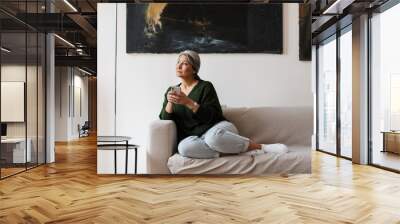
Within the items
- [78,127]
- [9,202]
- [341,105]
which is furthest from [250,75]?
[78,127]

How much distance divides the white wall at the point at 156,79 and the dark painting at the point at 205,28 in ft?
0.33

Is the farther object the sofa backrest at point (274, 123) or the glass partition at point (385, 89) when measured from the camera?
the glass partition at point (385, 89)

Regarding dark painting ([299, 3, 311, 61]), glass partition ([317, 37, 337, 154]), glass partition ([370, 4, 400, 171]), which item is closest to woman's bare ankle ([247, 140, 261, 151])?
dark painting ([299, 3, 311, 61])

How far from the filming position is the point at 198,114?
16.0ft

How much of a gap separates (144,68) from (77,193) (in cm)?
171

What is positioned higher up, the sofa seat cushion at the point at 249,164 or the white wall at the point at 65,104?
the white wall at the point at 65,104

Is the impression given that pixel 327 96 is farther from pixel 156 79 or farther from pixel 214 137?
pixel 156 79

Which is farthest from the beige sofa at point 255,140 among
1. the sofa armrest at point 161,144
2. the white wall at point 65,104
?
the white wall at point 65,104

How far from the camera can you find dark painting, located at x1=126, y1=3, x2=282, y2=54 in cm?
507

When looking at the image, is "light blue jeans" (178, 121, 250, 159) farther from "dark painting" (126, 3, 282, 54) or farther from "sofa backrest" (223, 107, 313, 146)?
"dark painting" (126, 3, 282, 54)

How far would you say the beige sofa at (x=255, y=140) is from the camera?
493 cm

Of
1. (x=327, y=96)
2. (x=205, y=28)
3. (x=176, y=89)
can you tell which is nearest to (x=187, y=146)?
(x=176, y=89)

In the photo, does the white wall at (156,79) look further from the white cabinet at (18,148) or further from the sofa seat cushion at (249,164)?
the white cabinet at (18,148)

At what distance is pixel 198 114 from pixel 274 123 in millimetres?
964
